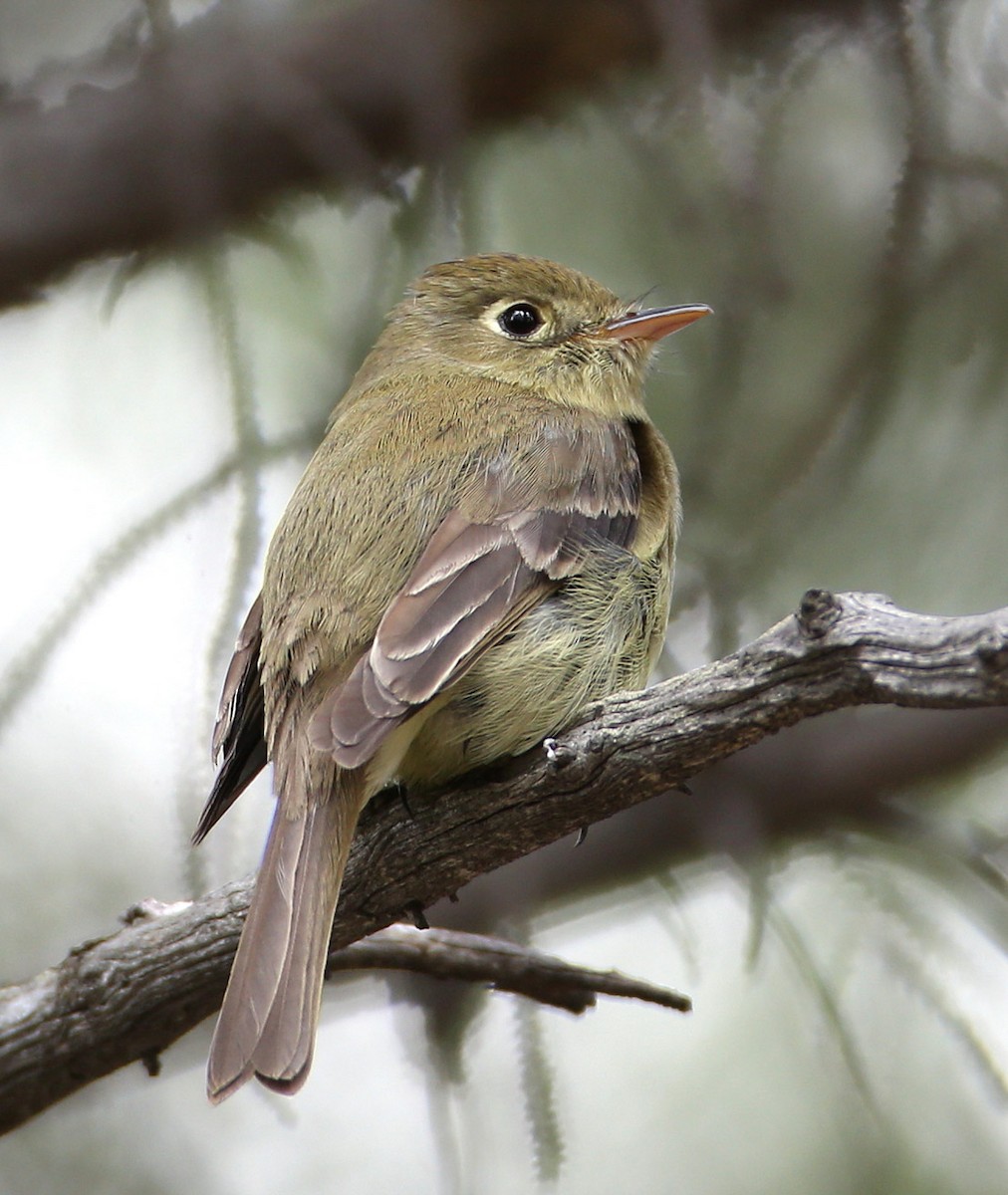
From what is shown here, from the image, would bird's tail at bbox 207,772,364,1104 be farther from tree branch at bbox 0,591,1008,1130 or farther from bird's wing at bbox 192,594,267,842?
bird's wing at bbox 192,594,267,842

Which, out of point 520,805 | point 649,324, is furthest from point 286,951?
point 649,324

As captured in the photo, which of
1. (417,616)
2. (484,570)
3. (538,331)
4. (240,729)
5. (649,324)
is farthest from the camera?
(538,331)

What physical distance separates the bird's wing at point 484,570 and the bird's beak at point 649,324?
18.7 inches

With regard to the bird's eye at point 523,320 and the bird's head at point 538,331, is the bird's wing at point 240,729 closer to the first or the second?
the bird's head at point 538,331

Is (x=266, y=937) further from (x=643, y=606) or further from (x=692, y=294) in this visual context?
(x=692, y=294)

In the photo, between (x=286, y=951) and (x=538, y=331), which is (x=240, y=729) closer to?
(x=286, y=951)

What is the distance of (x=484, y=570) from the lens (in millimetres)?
3793

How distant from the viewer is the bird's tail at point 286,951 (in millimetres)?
3246

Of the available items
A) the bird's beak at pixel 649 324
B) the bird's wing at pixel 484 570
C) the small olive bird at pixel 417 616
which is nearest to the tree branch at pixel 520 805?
the small olive bird at pixel 417 616

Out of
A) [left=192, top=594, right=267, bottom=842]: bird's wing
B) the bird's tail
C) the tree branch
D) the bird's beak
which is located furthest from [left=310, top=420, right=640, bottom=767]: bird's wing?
[left=192, top=594, right=267, bottom=842]: bird's wing

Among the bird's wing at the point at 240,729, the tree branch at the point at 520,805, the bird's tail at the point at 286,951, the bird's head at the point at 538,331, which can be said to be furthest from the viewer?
the bird's head at the point at 538,331

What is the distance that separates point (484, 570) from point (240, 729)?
0.87 meters

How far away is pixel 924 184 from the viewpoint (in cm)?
425

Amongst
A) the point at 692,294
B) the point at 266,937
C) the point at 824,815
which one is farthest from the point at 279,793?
the point at 692,294
